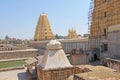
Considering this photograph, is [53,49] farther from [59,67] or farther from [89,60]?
[89,60]

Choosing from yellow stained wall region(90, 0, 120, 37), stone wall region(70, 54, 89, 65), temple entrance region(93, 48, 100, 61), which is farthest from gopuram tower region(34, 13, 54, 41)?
stone wall region(70, 54, 89, 65)

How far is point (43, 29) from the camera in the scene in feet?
106

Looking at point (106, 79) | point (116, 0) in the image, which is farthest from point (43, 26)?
point (106, 79)

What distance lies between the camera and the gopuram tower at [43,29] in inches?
1267

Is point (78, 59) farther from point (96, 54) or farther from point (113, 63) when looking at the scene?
point (113, 63)

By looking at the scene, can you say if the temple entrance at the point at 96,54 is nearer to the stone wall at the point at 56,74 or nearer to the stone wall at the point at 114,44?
the stone wall at the point at 114,44

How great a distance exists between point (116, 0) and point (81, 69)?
340 inches

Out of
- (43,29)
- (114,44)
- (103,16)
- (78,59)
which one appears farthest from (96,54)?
(43,29)

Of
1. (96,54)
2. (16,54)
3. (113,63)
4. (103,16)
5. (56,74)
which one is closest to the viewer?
(56,74)

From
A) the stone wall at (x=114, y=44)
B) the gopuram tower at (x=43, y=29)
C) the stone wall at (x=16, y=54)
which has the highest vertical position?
the gopuram tower at (x=43, y=29)

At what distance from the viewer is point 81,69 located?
421 inches

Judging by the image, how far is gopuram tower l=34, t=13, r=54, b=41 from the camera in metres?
32.2

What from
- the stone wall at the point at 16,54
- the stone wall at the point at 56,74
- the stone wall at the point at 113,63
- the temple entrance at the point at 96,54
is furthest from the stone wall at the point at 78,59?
the stone wall at the point at 16,54

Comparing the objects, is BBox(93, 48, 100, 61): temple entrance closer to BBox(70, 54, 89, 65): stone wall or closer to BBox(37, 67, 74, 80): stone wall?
BBox(70, 54, 89, 65): stone wall
